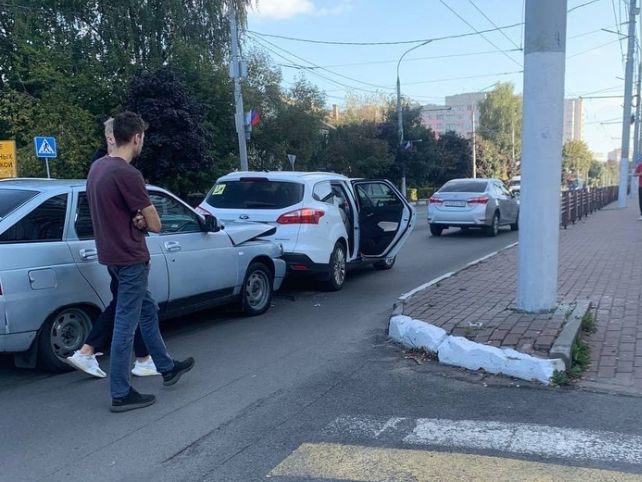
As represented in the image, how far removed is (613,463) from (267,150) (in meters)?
27.6

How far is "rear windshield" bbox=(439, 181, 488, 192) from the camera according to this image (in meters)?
17.8

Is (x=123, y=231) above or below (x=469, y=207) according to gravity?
above

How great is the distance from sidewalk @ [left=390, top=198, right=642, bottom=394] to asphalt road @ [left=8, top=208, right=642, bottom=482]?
20.7 inches

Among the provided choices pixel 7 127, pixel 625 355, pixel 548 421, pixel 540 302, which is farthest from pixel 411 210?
pixel 7 127

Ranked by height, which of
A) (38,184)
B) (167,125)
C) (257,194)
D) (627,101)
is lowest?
(257,194)

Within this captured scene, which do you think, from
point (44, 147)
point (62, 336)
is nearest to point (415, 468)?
point (62, 336)

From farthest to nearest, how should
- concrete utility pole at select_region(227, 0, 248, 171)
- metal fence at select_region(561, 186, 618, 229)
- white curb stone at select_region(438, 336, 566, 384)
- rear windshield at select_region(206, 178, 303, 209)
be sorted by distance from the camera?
1. concrete utility pole at select_region(227, 0, 248, 171)
2. metal fence at select_region(561, 186, 618, 229)
3. rear windshield at select_region(206, 178, 303, 209)
4. white curb stone at select_region(438, 336, 566, 384)

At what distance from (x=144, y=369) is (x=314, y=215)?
3987mm

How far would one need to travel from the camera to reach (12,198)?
5.48 meters

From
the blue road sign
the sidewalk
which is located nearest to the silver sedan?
the sidewalk

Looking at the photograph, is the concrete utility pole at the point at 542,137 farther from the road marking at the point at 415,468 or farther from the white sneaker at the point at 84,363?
the white sneaker at the point at 84,363

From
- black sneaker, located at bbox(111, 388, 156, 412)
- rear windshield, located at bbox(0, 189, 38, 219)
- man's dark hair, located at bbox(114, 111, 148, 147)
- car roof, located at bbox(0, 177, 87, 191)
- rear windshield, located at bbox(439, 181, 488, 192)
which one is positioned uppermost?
man's dark hair, located at bbox(114, 111, 148, 147)

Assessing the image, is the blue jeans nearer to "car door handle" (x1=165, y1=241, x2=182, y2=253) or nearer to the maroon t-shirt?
the maroon t-shirt

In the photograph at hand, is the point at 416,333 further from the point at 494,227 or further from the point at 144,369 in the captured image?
the point at 494,227
